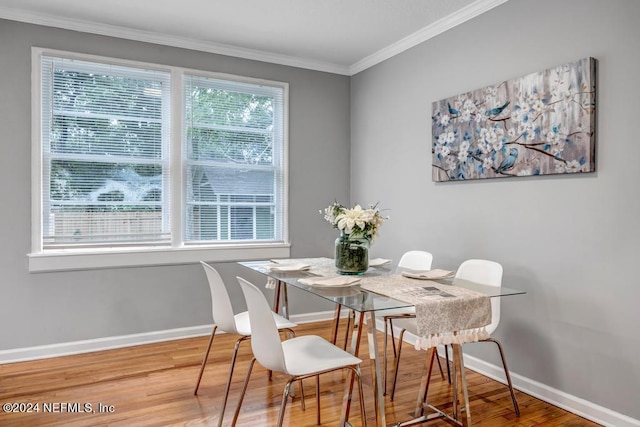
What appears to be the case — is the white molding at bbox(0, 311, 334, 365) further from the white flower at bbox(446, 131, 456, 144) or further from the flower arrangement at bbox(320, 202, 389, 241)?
the white flower at bbox(446, 131, 456, 144)

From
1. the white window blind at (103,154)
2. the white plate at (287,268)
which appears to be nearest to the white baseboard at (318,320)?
the white window blind at (103,154)

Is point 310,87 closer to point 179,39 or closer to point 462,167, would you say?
point 179,39

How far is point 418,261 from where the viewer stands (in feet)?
10.2

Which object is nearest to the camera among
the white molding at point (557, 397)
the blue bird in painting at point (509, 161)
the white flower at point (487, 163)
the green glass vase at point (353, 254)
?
the white molding at point (557, 397)

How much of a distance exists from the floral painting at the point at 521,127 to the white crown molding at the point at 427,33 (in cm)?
57

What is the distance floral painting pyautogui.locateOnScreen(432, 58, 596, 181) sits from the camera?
2453 mm

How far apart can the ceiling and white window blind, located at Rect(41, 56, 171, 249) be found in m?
0.34

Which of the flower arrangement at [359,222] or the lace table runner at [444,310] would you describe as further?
the flower arrangement at [359,222]

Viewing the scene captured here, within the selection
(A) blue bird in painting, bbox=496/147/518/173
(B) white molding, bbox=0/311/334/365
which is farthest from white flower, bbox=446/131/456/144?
(B) white molding, bbox=0/311/334/365

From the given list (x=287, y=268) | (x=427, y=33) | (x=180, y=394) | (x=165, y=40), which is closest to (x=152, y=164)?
(x=165, y=40)

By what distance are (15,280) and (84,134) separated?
122 centimetres

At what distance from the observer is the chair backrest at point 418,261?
303cm

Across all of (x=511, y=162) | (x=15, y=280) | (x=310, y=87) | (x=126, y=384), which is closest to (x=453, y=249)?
(x=511, y=162)

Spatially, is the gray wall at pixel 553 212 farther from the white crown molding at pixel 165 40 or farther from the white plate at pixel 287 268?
the white plate at pixel 287 268
